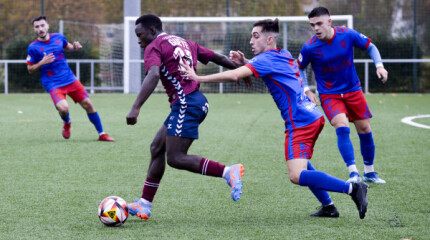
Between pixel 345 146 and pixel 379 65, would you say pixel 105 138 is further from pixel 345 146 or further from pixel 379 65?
pixel 379 65

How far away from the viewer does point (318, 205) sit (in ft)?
17.5

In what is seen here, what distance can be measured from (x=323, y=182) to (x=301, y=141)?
398mm

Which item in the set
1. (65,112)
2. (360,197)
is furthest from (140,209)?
(65,112)

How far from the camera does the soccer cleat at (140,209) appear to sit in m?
4.90

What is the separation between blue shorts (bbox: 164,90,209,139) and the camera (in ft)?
16.0

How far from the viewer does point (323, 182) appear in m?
4.57

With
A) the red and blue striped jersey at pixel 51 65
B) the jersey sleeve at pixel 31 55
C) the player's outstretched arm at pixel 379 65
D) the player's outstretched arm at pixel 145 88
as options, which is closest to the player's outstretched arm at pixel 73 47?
the red and blue striped jersey at pixel 51 65

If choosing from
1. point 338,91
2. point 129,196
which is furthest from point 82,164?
point 338,91

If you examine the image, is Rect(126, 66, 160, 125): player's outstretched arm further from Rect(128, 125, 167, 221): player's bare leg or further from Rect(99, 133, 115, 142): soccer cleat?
Rect(99, 133, 115, 142): soccer cleat

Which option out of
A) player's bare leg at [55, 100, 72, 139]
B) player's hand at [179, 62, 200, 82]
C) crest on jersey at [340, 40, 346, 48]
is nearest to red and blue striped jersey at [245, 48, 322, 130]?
player's hand at [179, 62, 200, 82]

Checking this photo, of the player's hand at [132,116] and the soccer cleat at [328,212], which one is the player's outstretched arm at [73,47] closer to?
the player's hand at [132,116]

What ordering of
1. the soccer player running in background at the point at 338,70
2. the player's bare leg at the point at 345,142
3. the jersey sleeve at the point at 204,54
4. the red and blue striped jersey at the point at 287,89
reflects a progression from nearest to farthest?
the red and blue striped jersey at the point at 287,89 < the jersey sleeve at the point at 204,54 < the player's bare leg at the point at 345,142 < the soccer player running in background at the point at 338,70

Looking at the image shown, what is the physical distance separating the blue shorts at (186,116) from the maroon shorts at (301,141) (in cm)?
75

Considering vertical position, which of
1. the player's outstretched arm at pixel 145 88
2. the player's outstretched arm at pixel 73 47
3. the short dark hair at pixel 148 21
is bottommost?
the player's outstretched arm at pixel 145 88
